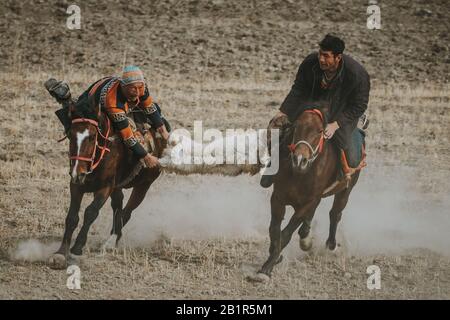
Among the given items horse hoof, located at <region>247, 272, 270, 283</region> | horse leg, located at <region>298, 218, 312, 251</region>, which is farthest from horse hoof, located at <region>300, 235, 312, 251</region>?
horse hoof, located at <region>247, 272, 270, 283</region>

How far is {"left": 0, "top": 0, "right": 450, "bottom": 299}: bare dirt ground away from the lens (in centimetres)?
831

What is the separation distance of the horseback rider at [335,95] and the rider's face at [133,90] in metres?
1.53

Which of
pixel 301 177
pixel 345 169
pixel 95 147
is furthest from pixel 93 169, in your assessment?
pixel 345 169

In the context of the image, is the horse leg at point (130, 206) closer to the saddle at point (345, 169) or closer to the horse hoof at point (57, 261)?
the horse hoof at point (57, 261)

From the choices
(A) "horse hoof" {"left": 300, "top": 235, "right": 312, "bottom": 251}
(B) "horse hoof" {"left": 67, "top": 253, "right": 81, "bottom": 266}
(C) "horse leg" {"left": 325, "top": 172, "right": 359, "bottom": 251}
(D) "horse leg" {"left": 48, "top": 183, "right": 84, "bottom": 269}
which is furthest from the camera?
(C) "horse leg" {"left": 325, "top": 172, "right": 359, "bottom": 251}

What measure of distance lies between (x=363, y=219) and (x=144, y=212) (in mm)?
3271

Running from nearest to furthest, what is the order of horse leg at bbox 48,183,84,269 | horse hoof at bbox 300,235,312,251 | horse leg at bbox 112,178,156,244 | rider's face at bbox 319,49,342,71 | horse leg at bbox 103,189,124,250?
rider's face at bbox 319,49,342,71 < horse leg at bbox 48,183,84,269 < horse hoof at bbox 300,235,312,251 < horse leg at bbox 103,189,124,250 < horse leg at bbox 112,178,156,244

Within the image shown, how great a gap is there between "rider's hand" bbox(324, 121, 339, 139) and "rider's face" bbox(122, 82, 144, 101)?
2113mm

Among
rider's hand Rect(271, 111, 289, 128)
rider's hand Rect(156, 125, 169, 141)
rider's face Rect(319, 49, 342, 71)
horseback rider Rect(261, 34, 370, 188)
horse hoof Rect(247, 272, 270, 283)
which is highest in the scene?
rider's face Rect(319, 49, 342, 71)

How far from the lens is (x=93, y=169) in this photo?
801 centimetres

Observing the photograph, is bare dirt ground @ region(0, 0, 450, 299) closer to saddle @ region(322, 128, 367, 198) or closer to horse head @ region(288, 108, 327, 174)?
saddle @ region(322, 128, 367, 198)

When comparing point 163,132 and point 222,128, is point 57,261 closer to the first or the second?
point 163,132

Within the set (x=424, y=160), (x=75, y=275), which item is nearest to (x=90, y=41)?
(x=424, y=160)

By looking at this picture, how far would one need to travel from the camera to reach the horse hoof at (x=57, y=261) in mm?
8102
